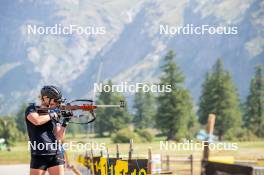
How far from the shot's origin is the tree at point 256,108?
7394 centimetres

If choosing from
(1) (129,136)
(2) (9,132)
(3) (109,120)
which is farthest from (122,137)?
(3) (109,120)

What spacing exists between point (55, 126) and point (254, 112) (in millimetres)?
72397

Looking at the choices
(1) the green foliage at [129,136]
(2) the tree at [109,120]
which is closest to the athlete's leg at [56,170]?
(1) the green foliage at [129,136]

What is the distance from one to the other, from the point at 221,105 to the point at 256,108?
38.0 feet

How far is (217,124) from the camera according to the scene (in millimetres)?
69500

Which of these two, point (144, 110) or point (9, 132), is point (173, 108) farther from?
point (144, 110)

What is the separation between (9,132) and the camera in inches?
2350

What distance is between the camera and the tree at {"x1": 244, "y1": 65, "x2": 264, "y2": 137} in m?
73.9

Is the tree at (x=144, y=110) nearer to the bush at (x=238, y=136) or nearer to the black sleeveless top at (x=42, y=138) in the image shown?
the bush at (x=238, y=136)

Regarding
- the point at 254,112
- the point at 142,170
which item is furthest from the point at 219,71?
the point at 142,170

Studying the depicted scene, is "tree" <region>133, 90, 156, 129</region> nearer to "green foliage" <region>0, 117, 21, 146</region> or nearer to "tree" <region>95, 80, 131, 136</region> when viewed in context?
"tree" <region>95, 80, 131, 136</region>

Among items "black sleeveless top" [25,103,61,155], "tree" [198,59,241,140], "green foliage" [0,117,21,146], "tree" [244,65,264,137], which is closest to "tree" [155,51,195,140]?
"tree" [198,59,241,140]

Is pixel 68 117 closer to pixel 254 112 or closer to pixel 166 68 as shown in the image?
pixel 166 68

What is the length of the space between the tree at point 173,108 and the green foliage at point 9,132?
13230mm
